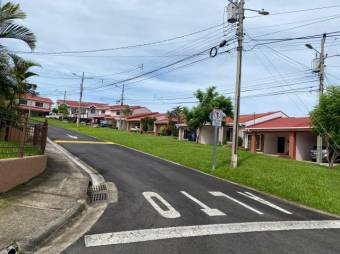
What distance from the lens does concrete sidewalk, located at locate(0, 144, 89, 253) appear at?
6449 mm

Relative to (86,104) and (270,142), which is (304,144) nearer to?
(270,142)

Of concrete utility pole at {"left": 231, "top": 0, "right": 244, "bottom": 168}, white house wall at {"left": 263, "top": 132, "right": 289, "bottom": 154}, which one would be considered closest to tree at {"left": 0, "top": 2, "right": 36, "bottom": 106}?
concrete utility pole at {"left": 231, "top": 0, "right": 244, "bottom": 168}

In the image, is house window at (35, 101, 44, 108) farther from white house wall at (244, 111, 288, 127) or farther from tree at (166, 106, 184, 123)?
white house wall at (244, 111, 288, 127)

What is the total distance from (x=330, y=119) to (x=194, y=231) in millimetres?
19863

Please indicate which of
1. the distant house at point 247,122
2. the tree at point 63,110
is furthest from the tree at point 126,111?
the distant house at point 247,122

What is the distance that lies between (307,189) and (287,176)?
279 cm

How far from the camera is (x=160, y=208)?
31.3 feet

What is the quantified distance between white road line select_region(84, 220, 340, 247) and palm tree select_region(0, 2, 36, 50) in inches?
294

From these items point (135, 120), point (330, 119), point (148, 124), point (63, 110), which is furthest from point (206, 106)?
point (63, 110)

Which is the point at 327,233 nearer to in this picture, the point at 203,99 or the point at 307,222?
the point at 307,222

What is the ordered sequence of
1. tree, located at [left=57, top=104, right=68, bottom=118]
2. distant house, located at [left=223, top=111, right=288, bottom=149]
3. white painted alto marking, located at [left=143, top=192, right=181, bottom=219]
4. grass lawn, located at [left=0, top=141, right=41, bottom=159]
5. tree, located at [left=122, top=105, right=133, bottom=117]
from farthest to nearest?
tree, located at [left=57, top=104, right=68, bottom=118] < tree, located at [left=122, top=105, right=133, bottom=117] < distant house, located at [left=223, top=111, right=288, bottom=149] < grass lawn, located at [left=0, top=141, right=41, bottom=159] < white painted alto marking, located at [left=143, top=192, right=181, bottom=219]

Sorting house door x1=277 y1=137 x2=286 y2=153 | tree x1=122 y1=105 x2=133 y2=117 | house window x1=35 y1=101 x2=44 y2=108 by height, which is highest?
house window x1=35 y1=101 x2=44 y2=108

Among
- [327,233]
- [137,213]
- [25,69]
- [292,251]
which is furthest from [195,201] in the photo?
[25,69]

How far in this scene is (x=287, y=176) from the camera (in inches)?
661
